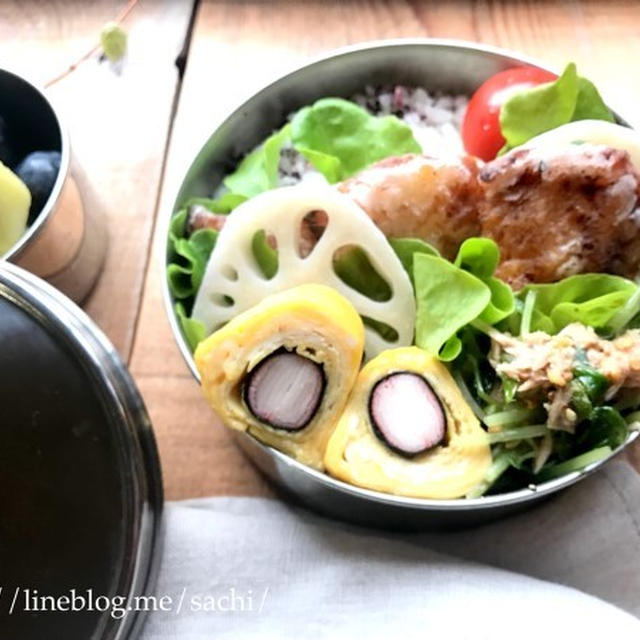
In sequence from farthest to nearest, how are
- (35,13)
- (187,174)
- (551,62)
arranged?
1. (35,13)
2. (551,62)
3. (187,174)

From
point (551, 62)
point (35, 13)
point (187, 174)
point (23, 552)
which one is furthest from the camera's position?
point (35, 13)

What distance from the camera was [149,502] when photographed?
26.2 inches

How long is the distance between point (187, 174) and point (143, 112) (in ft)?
0.81

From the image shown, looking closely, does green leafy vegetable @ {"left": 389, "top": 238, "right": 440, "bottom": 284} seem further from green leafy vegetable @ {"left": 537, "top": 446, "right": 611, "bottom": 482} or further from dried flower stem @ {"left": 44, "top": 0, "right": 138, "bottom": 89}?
dried flower stem @ {"left": 44, "top": 0, "right": 138, "bottom": 89}

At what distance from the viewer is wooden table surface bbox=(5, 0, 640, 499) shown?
0.97m

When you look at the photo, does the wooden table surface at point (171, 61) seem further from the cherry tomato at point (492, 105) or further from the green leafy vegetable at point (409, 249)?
the green leafy vegetable at point (409, 249)

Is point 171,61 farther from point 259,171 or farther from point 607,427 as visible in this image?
point 607,427

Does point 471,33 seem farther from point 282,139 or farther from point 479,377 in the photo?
point 479,377

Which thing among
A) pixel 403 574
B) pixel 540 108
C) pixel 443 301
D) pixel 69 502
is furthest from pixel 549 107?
pixel 69 502

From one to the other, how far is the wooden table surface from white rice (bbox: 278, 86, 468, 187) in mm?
98

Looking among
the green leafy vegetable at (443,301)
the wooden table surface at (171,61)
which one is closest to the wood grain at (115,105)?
the wooden table surface at (171,61)

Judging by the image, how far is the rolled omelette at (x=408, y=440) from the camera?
68cm

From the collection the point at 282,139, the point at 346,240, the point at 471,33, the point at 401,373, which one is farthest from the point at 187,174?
the point at 471,33

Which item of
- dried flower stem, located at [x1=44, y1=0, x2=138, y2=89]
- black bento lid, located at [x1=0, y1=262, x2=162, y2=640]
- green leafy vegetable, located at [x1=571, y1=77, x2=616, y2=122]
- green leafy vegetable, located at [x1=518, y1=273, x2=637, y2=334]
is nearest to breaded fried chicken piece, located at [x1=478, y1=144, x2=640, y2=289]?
green leafy vegetable, located at [x1=518, y1=273, x2=637, y2=334]
